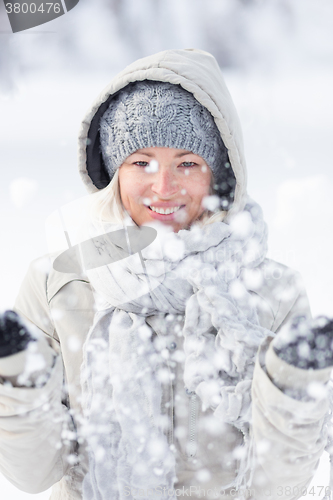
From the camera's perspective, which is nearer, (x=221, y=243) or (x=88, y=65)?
(x=221, y=243)

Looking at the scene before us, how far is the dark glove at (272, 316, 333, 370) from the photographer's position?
2.30 ft

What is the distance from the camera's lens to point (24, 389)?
2.74 ft

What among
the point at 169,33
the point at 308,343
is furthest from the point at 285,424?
the point at 169,33

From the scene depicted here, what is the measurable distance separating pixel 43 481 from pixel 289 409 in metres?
0.67

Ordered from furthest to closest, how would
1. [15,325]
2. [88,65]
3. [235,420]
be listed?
[88,65], [235,420], [15,325]

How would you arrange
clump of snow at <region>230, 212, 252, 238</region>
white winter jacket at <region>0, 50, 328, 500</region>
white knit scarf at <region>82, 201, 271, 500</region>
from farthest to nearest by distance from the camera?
clump of snow at <region>230, 212, 252, 238</region>, white knit scarf at <region>82, 201, 271, 500</region>, white winter jacket at <region>0, 50, 328, 500</region>

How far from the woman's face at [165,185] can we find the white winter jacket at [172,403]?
0.11m

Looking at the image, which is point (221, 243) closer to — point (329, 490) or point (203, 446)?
point (203, 446)

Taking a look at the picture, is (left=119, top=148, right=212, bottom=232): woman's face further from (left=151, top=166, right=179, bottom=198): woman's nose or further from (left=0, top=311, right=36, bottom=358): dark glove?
(left=0, top=311, right=36, bottom=358): dark glove

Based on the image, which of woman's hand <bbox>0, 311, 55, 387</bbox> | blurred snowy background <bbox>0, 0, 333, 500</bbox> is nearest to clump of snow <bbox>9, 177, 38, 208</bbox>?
blurred snowy background <bbox>0, 0, 333, 500</bbox>

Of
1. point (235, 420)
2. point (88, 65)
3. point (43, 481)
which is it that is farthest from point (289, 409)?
point (88, 65)

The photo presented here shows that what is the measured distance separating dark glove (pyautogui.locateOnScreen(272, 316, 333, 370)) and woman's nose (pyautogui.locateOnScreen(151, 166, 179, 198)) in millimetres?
442

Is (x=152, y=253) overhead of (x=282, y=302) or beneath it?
overhead

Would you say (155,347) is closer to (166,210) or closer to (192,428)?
(192,428)
